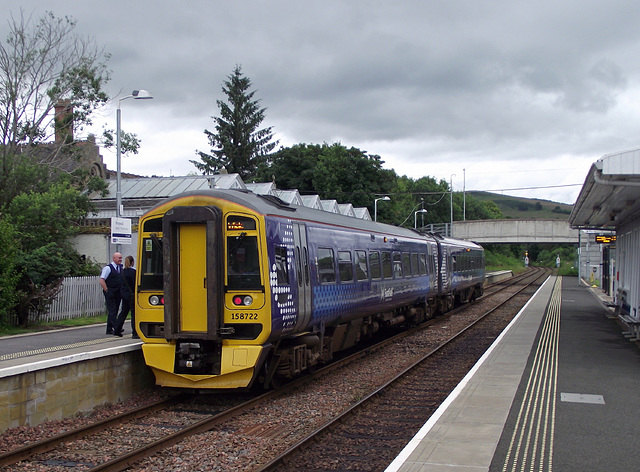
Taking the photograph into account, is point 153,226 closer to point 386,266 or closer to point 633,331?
point 386,266

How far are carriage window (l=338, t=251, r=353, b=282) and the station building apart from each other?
4694 millimetres

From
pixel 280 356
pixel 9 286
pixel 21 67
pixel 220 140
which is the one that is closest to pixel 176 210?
pixel 280 356

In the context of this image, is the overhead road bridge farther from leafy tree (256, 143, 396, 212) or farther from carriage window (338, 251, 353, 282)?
carriage window (338, 251, 353, 282)

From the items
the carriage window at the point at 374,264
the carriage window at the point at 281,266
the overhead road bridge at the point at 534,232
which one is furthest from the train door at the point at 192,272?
the overhead road bridge at the point at 534,232

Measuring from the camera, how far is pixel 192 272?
30.2ft

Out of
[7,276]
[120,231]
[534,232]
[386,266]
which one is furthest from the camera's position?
[534,232]

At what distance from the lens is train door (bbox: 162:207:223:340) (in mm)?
8938

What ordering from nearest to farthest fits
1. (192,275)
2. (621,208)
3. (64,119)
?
(192,275)
(621,208)
(64,119)

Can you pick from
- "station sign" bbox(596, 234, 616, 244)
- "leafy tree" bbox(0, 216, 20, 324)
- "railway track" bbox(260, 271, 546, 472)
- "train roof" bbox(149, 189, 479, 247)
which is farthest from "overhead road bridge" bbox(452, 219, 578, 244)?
"leafy tree" bbox(0, 216, 20, 324)

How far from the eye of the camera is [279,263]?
31.0 feet

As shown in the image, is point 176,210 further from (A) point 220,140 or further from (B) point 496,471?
(A) point 220,140

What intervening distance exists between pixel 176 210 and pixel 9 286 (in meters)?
8.71

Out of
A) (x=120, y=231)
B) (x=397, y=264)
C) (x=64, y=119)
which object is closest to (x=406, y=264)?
(x=397, y=264)

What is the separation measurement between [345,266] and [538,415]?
5218 mm
